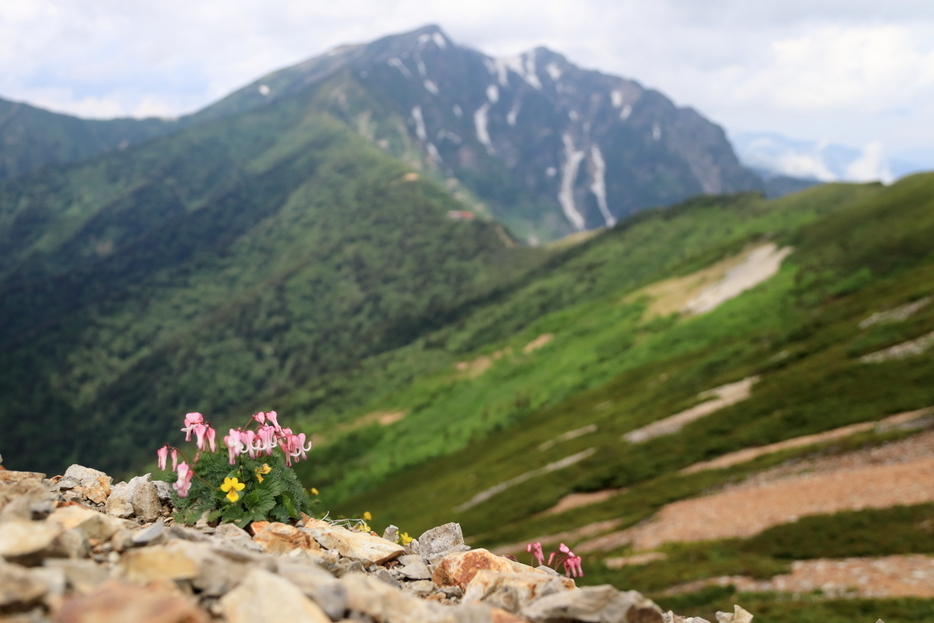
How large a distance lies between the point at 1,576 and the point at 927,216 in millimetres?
100251

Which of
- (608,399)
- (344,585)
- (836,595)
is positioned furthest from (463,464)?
(344,585)

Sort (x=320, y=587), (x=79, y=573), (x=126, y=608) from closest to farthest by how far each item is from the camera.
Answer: (x=126, y=608) → (x=79, y=573) → (x=320, y=587)

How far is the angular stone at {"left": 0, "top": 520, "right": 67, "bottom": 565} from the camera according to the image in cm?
506

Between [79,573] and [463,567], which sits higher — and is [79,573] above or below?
above

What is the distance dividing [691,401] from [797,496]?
25511mm

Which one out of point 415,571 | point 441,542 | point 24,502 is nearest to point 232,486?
point 24,502

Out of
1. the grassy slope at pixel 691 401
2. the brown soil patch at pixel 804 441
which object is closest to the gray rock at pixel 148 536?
the grassy slope at pixel 691 401

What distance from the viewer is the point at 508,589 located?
7449mm

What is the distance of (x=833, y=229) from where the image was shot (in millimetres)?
101562

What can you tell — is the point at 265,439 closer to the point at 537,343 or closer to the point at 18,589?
the point at 18,589

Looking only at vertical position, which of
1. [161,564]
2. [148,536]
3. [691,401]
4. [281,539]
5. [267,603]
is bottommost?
[691,401]

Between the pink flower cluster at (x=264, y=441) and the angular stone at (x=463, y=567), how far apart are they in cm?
272

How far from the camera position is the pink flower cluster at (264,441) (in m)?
8.70

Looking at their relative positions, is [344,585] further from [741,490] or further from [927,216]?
[927,216]
